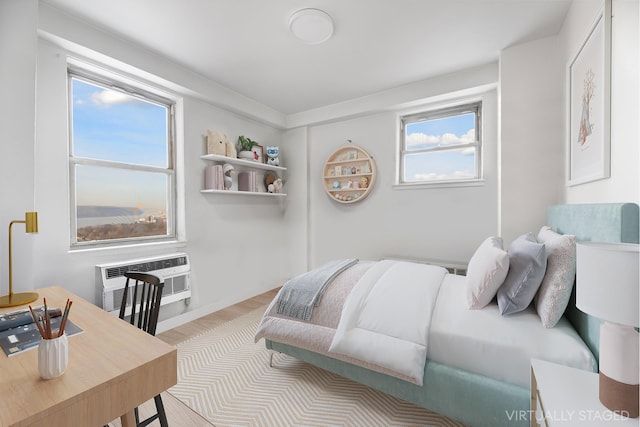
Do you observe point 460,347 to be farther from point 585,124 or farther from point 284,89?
point 284,89

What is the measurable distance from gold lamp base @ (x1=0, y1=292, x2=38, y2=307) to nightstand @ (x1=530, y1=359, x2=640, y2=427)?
233cm

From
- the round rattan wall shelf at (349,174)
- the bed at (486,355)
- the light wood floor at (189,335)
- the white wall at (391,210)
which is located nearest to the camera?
the bed at (486,355)

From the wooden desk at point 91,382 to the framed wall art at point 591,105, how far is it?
2163 millimetres

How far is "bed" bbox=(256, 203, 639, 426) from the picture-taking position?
121cm

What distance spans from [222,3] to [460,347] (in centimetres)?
261

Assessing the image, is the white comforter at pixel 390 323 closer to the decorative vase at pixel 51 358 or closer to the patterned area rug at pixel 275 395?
the patterned area rug at pixel 275 395

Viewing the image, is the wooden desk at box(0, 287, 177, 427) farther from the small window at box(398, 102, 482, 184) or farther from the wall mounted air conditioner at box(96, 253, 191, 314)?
the small window at box(398, 102, 482, 184)

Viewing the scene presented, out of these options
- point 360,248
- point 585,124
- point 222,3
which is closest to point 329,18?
point 222,3

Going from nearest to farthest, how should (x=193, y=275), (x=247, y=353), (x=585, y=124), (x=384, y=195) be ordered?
1. (x=585, y=124)
2. (x=247, y=353)
3. (x=193, y=275)
4. (x=384, y=195)

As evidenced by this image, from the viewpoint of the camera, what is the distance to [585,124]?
1642 millimetres

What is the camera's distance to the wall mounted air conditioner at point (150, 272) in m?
2.22

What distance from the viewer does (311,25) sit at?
207 cm

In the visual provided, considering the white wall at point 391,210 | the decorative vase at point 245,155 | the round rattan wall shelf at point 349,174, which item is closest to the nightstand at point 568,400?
the white wall at point 391,210

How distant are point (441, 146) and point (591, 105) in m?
1.69
